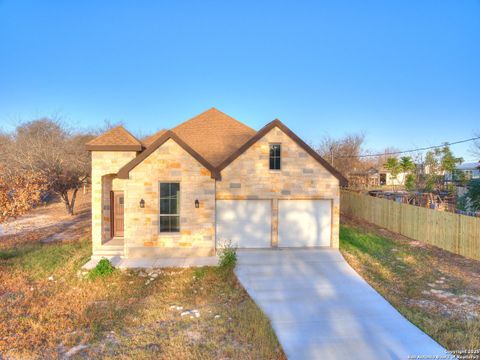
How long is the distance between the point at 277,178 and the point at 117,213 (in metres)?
7.53

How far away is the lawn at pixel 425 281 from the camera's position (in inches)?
261

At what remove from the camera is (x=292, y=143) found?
1212 centimetres

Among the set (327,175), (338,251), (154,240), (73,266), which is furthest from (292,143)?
(73,266)

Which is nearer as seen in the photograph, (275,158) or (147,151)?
(147,151)

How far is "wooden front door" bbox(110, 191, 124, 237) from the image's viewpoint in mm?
13461

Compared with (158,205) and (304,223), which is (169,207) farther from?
(304,223)

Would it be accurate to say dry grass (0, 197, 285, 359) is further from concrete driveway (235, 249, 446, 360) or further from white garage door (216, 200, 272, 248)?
white garage door (216, 200, 272, 248)

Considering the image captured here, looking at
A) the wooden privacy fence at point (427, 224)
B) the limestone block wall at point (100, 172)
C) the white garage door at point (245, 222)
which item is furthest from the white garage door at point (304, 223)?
the limestone block wall at point (100, 172)

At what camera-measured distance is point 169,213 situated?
1153 cm

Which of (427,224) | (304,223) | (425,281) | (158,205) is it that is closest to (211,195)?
(158,205)

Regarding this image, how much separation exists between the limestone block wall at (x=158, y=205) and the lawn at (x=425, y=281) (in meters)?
5.79

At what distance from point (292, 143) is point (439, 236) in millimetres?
8566

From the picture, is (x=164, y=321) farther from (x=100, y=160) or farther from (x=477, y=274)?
(x=477, y=274)

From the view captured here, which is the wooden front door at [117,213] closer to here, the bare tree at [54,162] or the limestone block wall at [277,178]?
the limestone block wall at [277,178]
